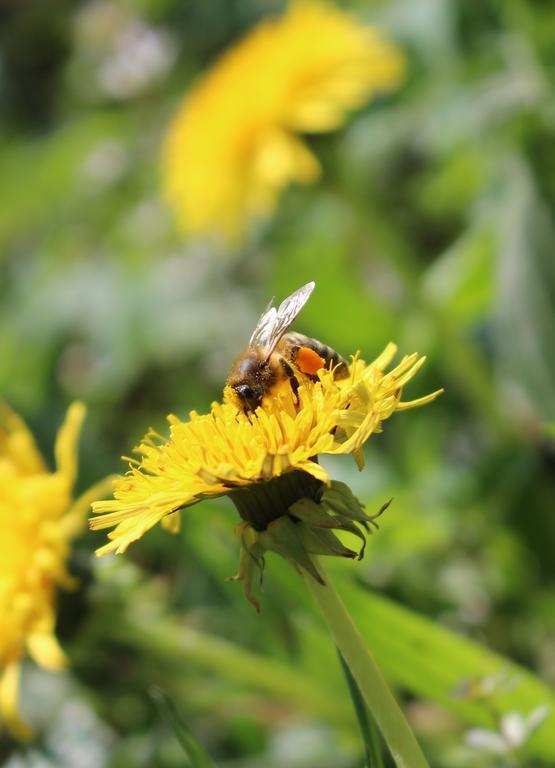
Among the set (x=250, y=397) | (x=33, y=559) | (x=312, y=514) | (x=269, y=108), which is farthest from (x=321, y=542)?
(x=269, y=108)

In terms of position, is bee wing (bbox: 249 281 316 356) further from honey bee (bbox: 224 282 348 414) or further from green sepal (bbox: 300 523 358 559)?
green sepal (bbox: 300 523 358 559)

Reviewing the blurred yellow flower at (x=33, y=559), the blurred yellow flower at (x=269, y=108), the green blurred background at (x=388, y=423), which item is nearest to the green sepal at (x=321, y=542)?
the green blurred background at (x=388, y=423)

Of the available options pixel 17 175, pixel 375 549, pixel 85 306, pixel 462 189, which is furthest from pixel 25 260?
pixel 375 549

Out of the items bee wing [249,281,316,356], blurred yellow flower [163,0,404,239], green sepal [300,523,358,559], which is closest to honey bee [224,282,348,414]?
bee wing [249,281,316,356]

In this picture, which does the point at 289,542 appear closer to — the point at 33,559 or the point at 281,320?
the point at 281,320

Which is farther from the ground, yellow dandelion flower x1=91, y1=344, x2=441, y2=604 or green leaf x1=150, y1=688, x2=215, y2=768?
yellow dandelion flower x1=91, y1=344, x2=441, y2=604

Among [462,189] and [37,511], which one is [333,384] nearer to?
[37,511]
